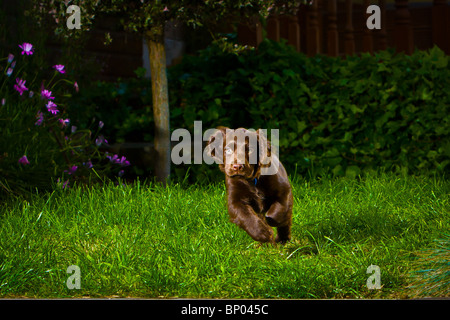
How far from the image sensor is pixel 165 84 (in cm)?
616

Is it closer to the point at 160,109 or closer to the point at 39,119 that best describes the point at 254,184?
the point at 160,109

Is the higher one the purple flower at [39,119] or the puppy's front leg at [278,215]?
the purple flower at [39,119]

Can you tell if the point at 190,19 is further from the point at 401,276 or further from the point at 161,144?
the point at 401,276

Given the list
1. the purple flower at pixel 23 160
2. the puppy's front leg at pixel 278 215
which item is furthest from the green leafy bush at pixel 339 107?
the puppy's front leg at pixel 278 215

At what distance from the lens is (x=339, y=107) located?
251 inches

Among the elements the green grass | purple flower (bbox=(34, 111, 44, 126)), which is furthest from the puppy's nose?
purple flower (bbox=(34, 111, 44, 126))

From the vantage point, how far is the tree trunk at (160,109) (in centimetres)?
612

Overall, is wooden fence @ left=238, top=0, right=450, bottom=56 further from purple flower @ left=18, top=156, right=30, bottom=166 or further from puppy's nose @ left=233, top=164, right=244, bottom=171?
puppy's nose @ left=233, top=164, right=244, bottom=171

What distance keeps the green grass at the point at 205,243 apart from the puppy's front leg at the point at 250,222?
18 cm

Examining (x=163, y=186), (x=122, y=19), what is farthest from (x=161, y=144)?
(x=122, y=19)

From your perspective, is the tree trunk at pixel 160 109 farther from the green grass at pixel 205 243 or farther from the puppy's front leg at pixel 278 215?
the puppy's front leg at pixel 278 215

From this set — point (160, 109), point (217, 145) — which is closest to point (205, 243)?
point (217, 145)

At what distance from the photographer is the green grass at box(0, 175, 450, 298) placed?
350 cm

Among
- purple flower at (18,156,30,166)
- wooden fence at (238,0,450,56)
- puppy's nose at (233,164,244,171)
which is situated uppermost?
wooden fence at (238,0,450,56)
